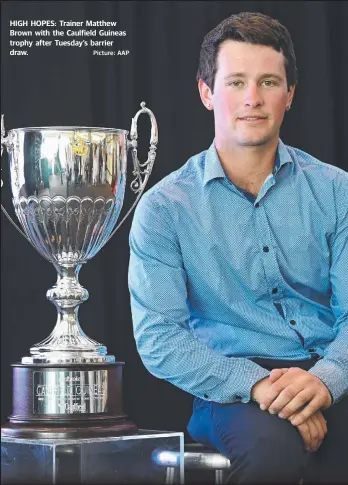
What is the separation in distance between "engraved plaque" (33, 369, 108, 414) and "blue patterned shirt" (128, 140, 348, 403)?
122mm

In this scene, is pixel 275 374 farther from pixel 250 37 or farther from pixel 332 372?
pixel 250 37

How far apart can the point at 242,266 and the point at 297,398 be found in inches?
12.9

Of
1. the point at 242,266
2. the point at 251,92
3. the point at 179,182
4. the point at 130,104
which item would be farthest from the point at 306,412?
the point at 130,104

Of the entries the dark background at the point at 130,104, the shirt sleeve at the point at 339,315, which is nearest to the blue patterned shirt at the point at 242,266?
the shirt sleeve at the point at 339,315

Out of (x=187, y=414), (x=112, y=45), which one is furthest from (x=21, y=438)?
(x=112, y=45)

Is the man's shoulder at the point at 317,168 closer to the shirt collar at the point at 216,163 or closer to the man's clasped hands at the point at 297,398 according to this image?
the shirt collar at the point at 216,163

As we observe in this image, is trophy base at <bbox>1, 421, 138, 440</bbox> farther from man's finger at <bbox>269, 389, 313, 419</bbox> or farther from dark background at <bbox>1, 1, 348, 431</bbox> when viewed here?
dark background at <bbox>1, 1, 348, 431</bbox>

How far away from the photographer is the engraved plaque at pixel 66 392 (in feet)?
6.78

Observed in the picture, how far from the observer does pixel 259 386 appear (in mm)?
1977

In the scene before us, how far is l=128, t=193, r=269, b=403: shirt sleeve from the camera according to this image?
2.00 meters

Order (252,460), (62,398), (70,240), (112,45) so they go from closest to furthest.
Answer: (252,460) < (62,398) < (70,240) < (112,45)

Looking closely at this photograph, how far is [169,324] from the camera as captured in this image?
205cm

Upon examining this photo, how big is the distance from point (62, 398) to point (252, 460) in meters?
0.40

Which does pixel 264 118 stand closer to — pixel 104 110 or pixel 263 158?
pixel 263 158
